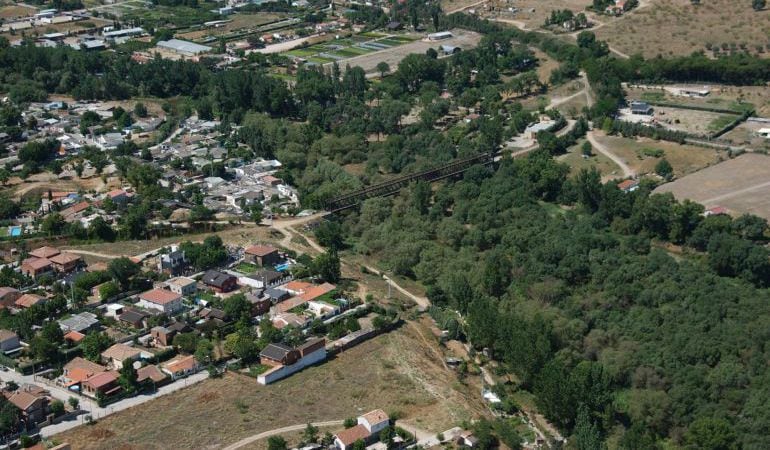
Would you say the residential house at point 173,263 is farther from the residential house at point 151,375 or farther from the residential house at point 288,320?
the residential house at point 151,375

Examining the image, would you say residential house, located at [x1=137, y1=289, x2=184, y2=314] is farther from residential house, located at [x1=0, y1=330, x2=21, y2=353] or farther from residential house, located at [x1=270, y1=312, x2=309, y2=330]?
residential house, located at [x1=0, y1=330, x2=21, y2=353]

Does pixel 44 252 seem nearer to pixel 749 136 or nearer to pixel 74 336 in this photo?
pixel 74 336

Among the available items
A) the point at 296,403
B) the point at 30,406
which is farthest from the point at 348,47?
the point at 30,406

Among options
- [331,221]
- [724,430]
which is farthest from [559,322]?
[331,221]

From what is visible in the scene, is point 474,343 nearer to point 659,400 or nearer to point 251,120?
point 659,400

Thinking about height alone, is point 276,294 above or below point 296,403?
above

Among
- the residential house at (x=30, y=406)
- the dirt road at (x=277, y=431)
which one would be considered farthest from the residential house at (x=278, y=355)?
the residential house at (x=30, y=406)
